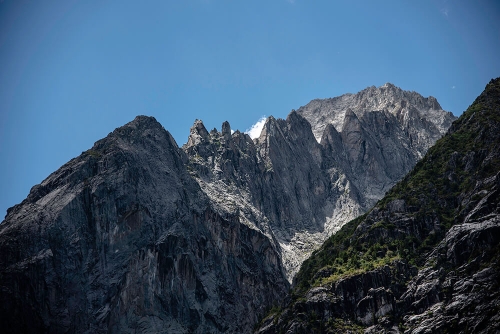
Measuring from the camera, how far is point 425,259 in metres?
138

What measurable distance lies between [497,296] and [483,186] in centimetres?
3831

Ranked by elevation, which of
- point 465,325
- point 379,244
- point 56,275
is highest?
point 56,275

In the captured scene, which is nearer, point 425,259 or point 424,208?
point 425,259

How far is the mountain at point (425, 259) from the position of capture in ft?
391

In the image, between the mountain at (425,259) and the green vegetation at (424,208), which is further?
the green vegetation at (424,208)

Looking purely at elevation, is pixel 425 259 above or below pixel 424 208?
below

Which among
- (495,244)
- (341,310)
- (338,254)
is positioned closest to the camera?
(495,244)

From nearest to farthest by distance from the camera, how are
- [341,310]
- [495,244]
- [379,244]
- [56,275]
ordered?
[495,244]
[341,310]
[379,244]
[56,275]

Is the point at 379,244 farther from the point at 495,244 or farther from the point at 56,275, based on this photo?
the point at 56,275

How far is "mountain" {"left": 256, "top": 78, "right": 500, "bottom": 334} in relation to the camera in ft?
391

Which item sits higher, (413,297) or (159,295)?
(159,295)

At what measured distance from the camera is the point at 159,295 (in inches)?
7702

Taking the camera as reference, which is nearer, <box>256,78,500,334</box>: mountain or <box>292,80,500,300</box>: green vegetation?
<box>256,78,500,334</box>: mountain

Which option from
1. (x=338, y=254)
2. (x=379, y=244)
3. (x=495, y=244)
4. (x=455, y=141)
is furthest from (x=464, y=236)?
(x=455, y=141)
